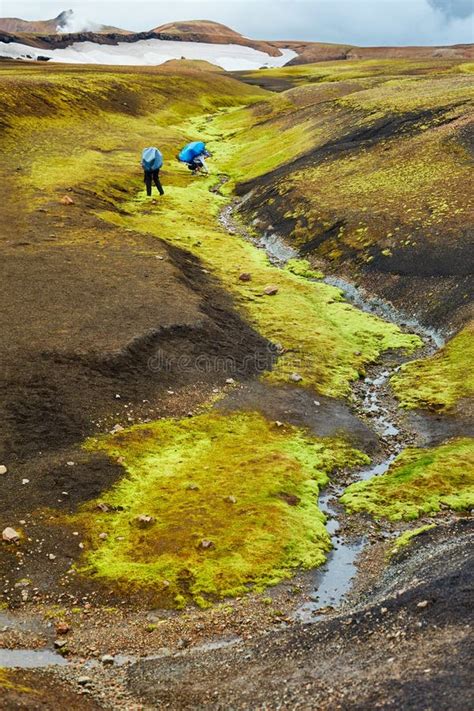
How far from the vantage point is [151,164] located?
5725cm

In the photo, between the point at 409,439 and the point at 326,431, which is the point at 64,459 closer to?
the point at 326,431

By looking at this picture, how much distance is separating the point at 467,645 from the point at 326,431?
14749 millimetres

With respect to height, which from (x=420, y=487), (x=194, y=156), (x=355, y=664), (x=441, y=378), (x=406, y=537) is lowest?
(x=406, y=537)

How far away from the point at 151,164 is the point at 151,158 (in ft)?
2.79

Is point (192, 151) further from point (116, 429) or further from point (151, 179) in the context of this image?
point (116, 429)

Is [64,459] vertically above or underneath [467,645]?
underneath

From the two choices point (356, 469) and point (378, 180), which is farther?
point (378, 180)

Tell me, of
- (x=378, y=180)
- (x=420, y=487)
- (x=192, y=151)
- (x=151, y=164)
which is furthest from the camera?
(x=192, y=151)

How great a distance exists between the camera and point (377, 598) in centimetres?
1894

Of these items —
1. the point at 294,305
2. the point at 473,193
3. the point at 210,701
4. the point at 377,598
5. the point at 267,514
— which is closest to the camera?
the point at 210,701

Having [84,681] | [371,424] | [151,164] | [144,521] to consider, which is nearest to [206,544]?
[144,521]

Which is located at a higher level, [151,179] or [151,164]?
[151,164]

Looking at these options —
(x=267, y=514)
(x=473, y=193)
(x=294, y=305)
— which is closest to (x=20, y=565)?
(x=267, y=514)

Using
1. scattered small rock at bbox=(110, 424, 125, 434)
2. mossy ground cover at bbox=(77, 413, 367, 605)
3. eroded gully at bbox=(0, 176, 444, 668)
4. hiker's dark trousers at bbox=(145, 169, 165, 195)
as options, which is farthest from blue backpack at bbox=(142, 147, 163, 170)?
scattered small rock at bbox=(110, 424, 125, 434)
